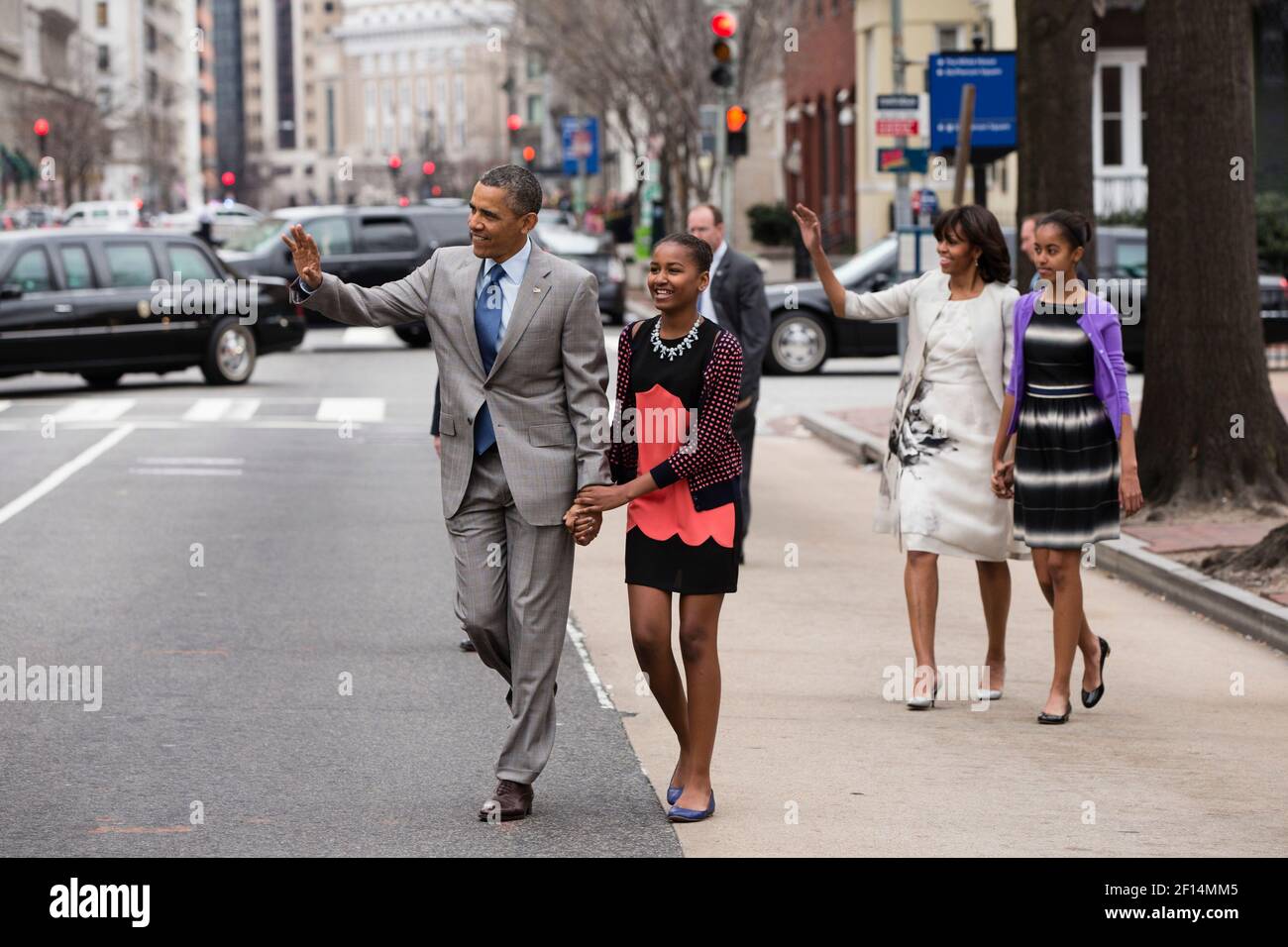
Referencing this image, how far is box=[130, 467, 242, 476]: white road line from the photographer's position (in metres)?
16.1

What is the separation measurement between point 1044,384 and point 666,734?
72.8 inches

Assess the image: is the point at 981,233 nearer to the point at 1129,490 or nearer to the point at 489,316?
the point at 1129,490

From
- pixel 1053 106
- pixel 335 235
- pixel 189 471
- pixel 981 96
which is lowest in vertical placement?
pixel 189 471

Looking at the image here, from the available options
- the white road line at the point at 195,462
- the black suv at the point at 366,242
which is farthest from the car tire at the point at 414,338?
the white road line at the point at 195,462

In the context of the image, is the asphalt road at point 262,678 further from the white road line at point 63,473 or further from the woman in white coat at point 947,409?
the woman in white coat at point 947,409

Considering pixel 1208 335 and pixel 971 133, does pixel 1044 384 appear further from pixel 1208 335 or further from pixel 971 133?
pixel 971 133

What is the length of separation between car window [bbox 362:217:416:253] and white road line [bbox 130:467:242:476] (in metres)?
15.7

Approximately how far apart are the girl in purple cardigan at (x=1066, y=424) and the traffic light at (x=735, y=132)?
735 inches

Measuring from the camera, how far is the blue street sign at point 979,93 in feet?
67.0

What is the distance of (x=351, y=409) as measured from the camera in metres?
21.8

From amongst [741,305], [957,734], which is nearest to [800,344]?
[741,305]

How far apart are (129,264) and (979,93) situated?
28.8ft

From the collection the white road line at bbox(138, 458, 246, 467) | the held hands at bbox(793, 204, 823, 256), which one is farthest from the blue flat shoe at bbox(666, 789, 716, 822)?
the white road line at bbox(138, 458, 246, 467)
